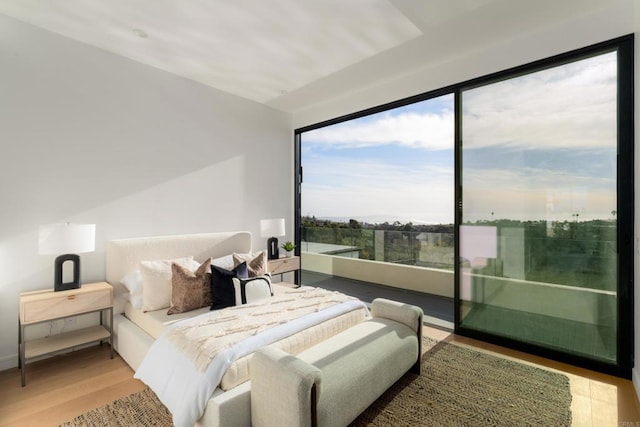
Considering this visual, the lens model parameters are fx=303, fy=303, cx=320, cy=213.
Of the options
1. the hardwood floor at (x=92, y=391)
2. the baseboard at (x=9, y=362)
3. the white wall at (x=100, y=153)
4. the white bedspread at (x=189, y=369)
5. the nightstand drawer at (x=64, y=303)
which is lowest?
the hardwood floor at (x=92, y=391)

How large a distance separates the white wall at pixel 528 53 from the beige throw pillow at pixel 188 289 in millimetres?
3047

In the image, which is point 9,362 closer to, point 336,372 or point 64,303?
point 64,303

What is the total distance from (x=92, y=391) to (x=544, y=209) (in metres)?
4.11

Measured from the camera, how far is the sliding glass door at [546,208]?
8.39ft

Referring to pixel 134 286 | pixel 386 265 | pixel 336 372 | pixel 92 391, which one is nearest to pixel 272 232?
pixel 386 265

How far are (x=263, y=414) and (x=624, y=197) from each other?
3.14 metres

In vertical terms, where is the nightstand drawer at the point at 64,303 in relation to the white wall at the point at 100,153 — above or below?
below

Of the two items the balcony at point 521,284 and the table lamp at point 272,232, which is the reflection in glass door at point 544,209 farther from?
the table lamp at point 272,232

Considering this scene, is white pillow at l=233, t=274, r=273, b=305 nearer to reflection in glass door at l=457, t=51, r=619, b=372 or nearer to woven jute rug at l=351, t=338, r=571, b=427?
woven jute rug at l=351, t=338, r=571, b=427

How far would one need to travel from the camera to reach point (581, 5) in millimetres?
2459

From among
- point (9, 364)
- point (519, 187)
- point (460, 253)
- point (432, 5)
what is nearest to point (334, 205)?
point (460, 253)

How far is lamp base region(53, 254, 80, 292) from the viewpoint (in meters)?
2.64

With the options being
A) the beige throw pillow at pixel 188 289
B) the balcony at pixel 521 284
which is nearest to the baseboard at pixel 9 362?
the beige throw pillow at pixel 188 289

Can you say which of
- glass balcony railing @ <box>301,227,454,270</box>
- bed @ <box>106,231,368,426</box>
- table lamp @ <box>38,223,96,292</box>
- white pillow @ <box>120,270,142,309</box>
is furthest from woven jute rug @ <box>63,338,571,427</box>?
glass balcony railing @ <box>301,227,454,270</box>
